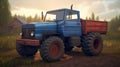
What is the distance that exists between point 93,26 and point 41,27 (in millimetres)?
3740

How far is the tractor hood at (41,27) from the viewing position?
31.3ft

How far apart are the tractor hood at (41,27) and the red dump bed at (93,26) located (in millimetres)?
2063

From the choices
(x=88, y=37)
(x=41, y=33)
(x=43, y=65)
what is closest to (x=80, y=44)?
(x=88, y=37)

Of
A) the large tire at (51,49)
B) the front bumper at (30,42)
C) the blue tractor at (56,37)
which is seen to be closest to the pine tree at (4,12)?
the blue tractor at (56,37)

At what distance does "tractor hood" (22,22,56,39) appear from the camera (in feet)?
31.3

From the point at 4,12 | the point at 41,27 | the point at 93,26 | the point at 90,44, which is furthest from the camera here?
the point at 4,12

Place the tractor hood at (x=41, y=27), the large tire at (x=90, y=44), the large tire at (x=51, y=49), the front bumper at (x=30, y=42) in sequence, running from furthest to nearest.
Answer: the large tire at (x=90, y=44), the tractor hood at (x=41, y=27), the front bumper at (x=30, y=42), the large tire at (x=51, y=49)

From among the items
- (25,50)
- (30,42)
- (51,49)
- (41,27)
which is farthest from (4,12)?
(51,49)

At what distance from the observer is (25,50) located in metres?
11.0

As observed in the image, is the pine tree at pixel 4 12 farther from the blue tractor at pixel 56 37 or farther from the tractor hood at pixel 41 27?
the tractor hood at pixel 41 27

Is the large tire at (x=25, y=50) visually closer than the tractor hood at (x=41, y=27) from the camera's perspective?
No

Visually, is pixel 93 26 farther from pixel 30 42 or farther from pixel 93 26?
pixel 30 42

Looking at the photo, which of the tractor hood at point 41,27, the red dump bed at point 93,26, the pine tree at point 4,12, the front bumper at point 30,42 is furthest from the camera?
the pine tree at point 4,12

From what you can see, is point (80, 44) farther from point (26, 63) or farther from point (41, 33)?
point (26, 63)
